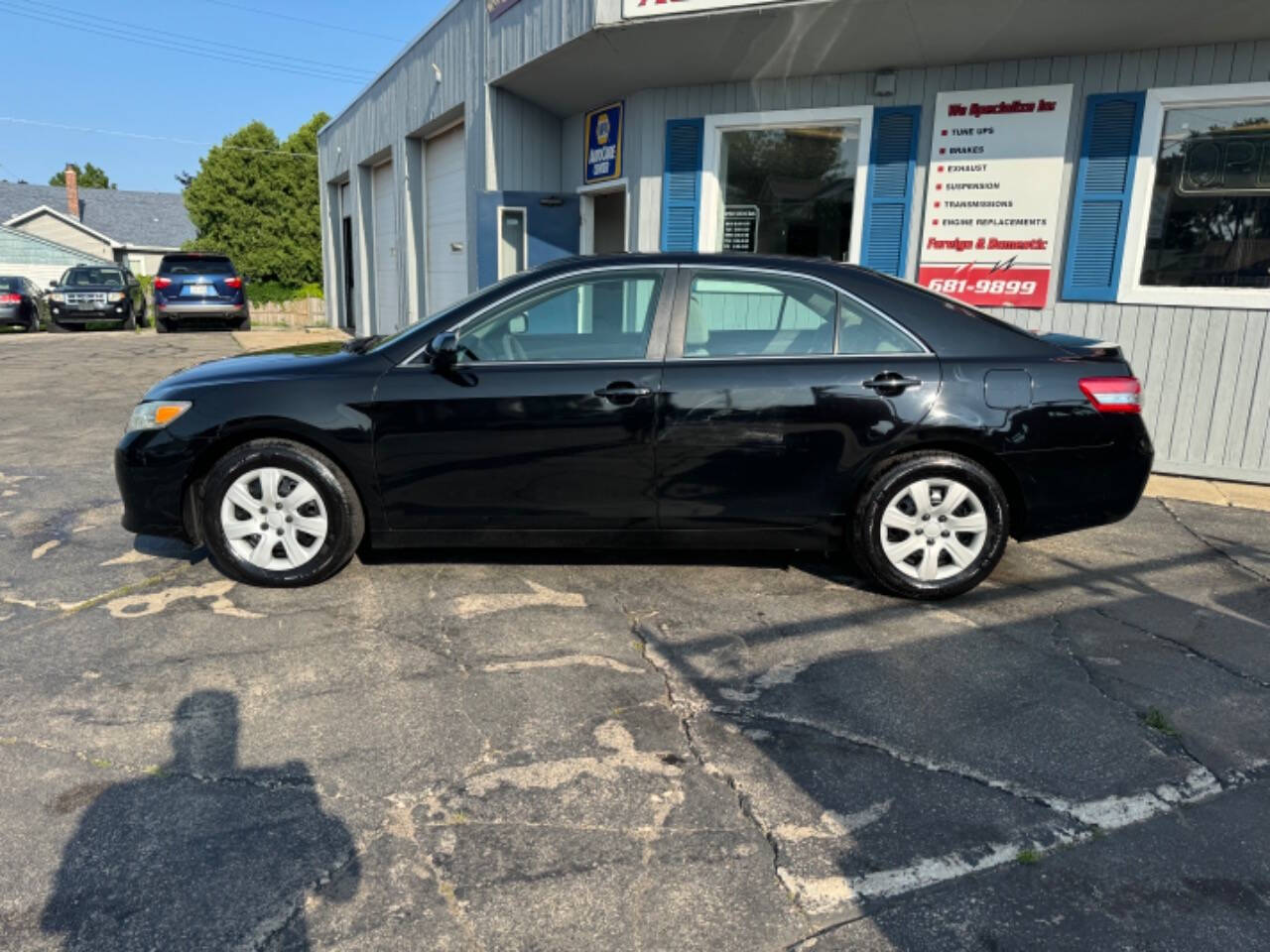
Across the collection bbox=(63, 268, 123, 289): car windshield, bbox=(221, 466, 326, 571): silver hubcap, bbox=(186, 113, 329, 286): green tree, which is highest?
bbox=(186, 113, 329, 286): green tree

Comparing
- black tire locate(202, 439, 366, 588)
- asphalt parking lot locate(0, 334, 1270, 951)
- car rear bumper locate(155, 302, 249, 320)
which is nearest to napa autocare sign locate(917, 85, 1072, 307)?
asphalt parking lot locate(0, 334, 1270, 951)

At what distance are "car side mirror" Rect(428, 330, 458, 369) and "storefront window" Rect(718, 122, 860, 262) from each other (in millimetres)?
4898

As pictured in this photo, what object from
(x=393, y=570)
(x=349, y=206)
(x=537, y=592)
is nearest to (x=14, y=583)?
(x=393, y=570)

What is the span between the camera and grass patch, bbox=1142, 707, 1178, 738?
10.2 ft

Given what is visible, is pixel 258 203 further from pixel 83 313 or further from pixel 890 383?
pixel 890 383

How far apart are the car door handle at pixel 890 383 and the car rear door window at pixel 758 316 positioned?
0.83 feet

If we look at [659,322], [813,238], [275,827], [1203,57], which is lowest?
[275,827]

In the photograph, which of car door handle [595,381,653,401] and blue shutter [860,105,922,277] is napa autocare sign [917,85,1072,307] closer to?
blue shutter [860,105,922,277]

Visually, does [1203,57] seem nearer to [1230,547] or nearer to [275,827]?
[1230,547]

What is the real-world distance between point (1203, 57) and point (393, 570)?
6933 mm

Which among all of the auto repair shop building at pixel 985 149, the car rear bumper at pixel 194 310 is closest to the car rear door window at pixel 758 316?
the auto repair shop building at pixel 985 149

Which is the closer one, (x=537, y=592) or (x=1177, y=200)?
(x=537, y=592)

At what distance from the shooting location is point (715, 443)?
4.08 meters

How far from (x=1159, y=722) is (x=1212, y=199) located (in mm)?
5413
